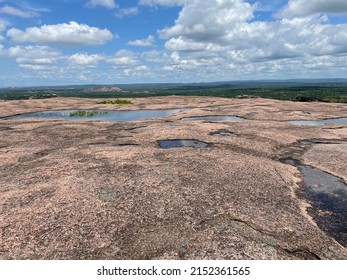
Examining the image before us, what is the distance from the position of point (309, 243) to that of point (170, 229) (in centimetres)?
797

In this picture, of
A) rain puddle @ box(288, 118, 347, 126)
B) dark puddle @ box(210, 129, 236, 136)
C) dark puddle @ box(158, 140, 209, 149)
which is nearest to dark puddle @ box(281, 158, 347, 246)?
dark puddle @ box(158, 140, 209, 149)

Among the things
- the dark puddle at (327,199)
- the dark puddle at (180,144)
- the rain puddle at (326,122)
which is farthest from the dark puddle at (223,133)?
the rain puddle at (326,122)

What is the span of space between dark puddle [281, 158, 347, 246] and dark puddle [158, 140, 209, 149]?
12.8 metres

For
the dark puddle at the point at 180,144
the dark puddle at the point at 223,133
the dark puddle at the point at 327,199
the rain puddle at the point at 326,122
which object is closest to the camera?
the dark puddle at the point at 327,199

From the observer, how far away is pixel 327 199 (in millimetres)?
25734

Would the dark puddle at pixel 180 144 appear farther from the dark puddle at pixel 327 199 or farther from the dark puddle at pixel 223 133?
the dark puddle at pixel 327 199

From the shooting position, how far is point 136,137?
4647cm

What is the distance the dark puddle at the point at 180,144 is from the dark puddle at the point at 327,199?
41.9ft

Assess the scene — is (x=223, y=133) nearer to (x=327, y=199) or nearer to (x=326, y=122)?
(x=327, y=199)

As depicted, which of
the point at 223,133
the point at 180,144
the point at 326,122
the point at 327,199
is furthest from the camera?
the point at 326,122

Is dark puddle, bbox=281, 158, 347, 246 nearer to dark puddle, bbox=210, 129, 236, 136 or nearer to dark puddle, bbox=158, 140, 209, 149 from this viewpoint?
dark puddle, bbox=158, 140, 209, 149

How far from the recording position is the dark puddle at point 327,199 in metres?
21.0

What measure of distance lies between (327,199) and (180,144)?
21.0 metres

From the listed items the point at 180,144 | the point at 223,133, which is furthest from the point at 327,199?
the point at 223,133
